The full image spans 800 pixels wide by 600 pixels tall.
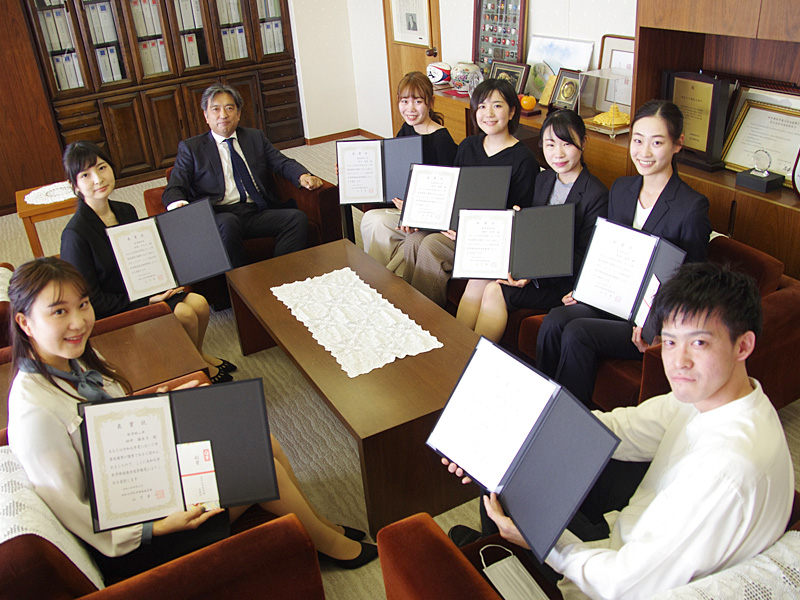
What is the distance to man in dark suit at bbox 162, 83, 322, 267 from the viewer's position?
144 inches

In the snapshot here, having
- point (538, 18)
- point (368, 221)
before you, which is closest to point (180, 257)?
point (368, 221)

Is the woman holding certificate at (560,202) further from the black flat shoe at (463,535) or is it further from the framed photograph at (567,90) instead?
the framed photograph at (567,90)

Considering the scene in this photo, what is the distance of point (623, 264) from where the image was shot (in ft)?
8.13

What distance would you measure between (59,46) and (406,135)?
3.33 meters

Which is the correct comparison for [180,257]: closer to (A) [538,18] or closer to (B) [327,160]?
(A) [538,18]

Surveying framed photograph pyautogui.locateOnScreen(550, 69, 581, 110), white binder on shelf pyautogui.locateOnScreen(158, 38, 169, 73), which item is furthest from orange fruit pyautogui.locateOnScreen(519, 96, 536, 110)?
white binder on shelf pyautogui.locateOnScreen(158, 38, 169, 73)

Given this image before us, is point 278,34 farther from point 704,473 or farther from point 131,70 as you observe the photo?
point 704,473

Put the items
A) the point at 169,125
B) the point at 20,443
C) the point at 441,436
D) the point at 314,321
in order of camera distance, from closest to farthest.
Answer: the point at 20,443 → the point at 441,436 → the point at 314,321 → the point at 169,125

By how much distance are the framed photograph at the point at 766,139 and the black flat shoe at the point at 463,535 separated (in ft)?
6.97

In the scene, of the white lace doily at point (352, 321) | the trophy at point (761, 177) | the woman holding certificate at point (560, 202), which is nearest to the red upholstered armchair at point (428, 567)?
the white lace doily at point (352, 321)

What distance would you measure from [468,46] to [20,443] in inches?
171

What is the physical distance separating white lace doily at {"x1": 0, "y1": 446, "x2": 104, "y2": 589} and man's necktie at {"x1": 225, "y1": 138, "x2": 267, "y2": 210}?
7.75 feet

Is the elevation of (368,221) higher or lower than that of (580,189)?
lower

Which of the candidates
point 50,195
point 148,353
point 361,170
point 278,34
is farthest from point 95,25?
point 148,353
